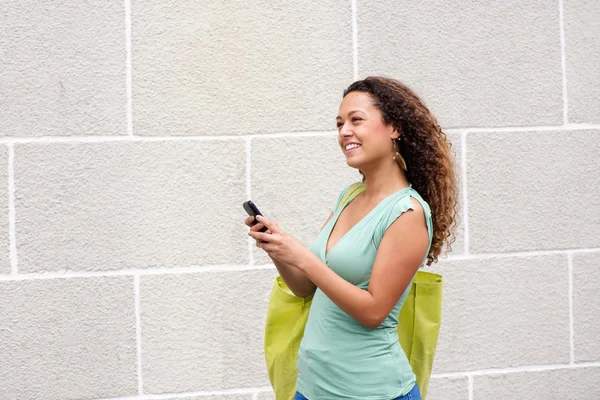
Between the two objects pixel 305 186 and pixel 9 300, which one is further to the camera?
pixel 305 186

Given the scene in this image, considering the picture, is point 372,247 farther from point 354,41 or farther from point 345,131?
point 354,41

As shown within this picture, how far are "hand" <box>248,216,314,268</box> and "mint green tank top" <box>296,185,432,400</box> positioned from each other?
0.43 feet

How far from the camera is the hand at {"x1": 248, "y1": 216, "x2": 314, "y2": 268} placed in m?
2.24

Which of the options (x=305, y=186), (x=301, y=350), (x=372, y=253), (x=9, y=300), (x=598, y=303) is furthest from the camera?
(x=598, y=303)

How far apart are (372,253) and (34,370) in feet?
6.38

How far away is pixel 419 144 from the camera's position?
2451mm

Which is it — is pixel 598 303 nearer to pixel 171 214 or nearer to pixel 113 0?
pixel 171 214

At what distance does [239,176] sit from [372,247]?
1427 mm

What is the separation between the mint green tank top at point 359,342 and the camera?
2.29 metres

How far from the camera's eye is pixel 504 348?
3.86 metres

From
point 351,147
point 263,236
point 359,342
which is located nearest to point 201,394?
point 359,342

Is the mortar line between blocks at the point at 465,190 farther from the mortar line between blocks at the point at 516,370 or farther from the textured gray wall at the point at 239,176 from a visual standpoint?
the mortar line between blocks at the point at 516,370

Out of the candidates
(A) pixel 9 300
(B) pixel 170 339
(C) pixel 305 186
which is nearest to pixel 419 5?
(C) pixel 305 186

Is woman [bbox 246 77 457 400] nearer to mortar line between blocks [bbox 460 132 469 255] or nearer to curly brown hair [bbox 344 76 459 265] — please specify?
curly brown hair [bbox 344 76 459 265]
